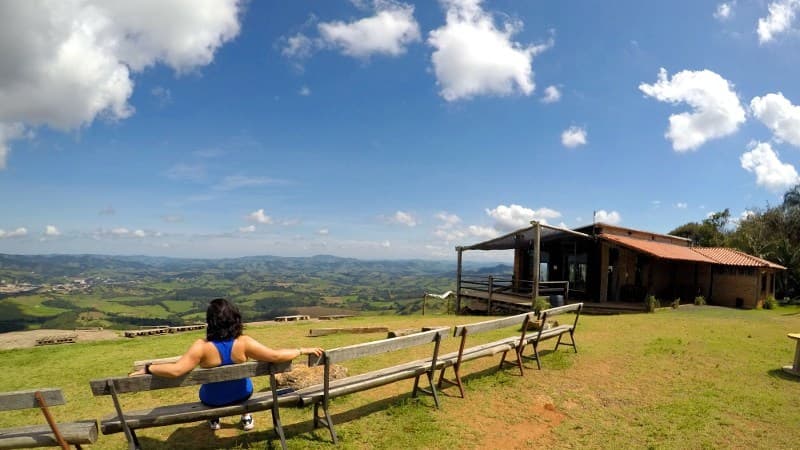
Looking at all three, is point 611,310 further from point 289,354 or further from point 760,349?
point 289,354

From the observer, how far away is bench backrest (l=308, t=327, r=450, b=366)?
429 centimetres

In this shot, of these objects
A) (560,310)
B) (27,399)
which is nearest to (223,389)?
(27,399)

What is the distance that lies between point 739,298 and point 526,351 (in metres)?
16.6

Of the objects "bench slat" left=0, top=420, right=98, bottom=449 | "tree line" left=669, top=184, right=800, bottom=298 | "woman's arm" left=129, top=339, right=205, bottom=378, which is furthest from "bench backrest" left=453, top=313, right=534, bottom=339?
"tree line" left=669, top=184, right=800, bottom=298

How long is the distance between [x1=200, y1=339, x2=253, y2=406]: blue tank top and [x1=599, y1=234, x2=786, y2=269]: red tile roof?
16.8 meters

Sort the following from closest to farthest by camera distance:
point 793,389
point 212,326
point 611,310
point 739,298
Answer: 1. point 212,326
2. point 793,389
3. point 611,310
4. point 739,298

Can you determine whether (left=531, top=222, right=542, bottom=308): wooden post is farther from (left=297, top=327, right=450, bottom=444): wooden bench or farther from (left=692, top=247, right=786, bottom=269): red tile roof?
Result: (left=297, top=327, right=450, bottom=444): wooden bench

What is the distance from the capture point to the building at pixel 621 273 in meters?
18.3

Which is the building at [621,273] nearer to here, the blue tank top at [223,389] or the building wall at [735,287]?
the building wall at [735,287]

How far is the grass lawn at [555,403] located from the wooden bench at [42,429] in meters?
1.07

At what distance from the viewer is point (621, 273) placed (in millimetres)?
18906

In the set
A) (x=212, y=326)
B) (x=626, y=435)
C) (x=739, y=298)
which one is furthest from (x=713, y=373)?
(x=739, y=298)

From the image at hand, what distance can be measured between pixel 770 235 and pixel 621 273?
1989 centimetres

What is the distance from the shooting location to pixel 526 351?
26.8ft
